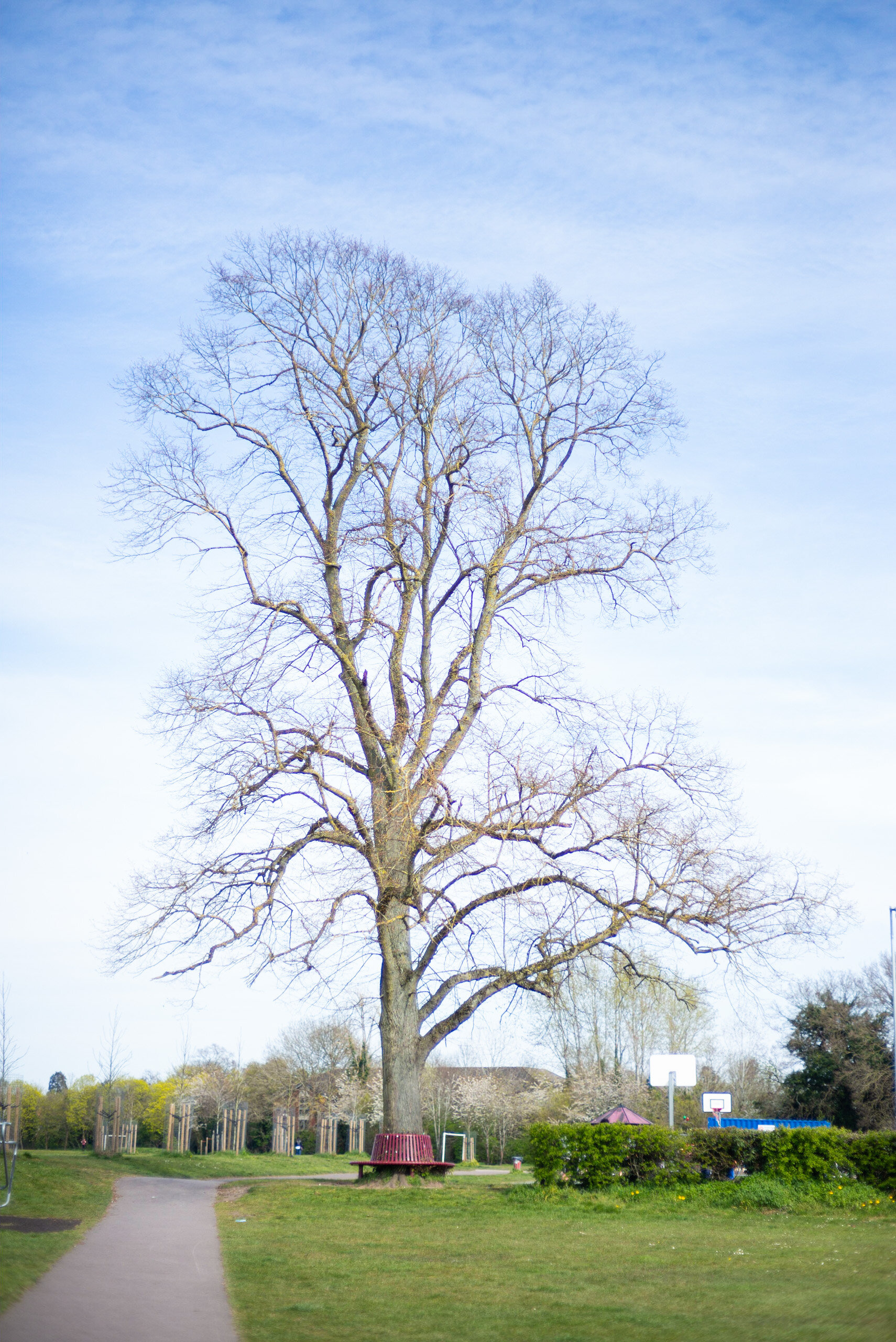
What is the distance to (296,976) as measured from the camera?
17.1 m

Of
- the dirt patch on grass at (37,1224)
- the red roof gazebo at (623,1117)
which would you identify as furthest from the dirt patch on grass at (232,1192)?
the red roof gazebo at (623,1117)

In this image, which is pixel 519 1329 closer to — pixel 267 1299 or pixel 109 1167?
pixel 267 1299

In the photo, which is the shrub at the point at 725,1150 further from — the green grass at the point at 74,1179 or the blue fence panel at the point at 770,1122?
the blue fence panel at the point at 770,1122

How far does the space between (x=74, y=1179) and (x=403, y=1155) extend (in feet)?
17.6

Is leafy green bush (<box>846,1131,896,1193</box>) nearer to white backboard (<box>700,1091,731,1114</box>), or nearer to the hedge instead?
the hedge

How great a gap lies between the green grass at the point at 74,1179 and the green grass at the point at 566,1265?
159 cm

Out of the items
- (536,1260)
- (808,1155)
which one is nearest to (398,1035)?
(808,1155)

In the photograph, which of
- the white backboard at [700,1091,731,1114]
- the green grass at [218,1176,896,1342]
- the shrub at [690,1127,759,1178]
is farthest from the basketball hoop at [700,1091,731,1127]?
the green grass at [218,1176,896,1342]

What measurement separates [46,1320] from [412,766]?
40.4 feet

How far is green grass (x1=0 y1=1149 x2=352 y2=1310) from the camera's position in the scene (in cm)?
899

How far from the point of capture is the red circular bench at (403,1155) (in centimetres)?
1838

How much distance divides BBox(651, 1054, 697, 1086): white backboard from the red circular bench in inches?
400

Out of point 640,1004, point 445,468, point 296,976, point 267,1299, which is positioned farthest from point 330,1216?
point 640,1004

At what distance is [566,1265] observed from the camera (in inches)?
391
